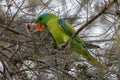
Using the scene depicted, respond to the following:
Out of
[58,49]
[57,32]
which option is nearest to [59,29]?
[57,32]

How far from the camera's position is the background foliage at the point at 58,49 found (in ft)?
5.89

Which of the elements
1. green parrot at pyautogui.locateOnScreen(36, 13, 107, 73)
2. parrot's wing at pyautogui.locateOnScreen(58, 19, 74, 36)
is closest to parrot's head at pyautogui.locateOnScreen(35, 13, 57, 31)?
green parrot at pyautogui.locateOnScreen(36, 13, 107, 73)

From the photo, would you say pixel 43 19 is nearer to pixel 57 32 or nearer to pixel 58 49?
pixel 57 32

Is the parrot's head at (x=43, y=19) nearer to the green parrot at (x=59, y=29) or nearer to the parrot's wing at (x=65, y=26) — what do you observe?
the green parrot at (x=59, y=29)

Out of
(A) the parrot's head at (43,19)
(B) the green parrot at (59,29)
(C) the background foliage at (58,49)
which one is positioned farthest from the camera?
(A) the parrot's head at (43,19)

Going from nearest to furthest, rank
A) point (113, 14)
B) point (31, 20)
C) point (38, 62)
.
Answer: point (113, 14)
point (38, 62)
point (31, 20)

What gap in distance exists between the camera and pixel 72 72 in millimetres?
1991

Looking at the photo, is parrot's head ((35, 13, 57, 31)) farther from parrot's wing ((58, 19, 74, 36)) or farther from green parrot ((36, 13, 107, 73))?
parrot's wing ((58, 19, 74, 36))

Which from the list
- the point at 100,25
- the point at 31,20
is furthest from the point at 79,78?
the point at 31,20

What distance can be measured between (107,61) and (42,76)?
0.45m

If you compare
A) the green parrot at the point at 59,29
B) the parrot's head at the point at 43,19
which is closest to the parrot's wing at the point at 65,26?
the green parrot at the point at 59,29

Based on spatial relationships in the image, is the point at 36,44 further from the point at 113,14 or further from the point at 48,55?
the point at 113,14

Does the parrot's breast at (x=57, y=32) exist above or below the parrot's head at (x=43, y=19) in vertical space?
below

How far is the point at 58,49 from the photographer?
2.05 meters
